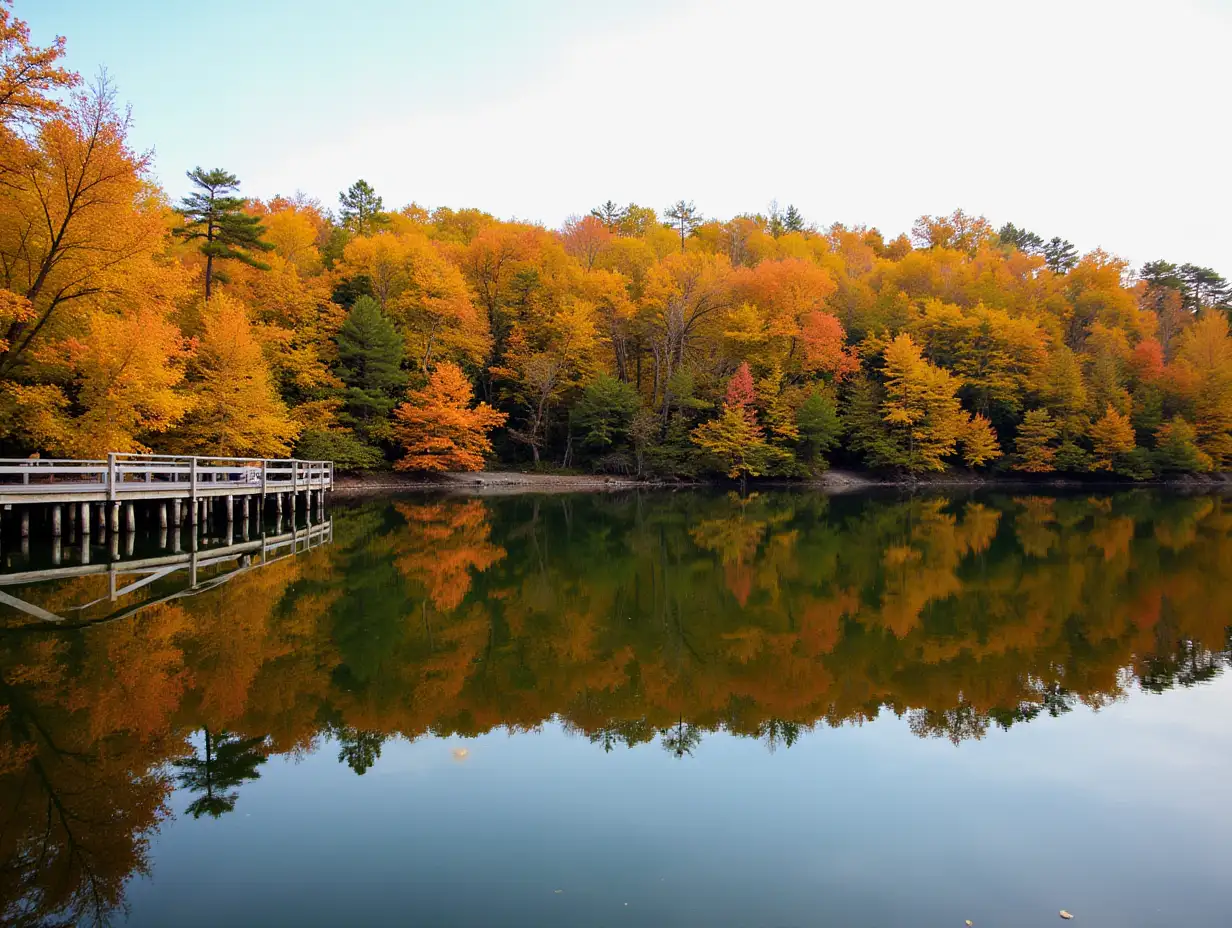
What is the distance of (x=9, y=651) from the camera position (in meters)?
8.44

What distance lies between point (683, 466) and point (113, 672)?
36.3 metres

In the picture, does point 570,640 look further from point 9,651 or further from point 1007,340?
point 1007,340

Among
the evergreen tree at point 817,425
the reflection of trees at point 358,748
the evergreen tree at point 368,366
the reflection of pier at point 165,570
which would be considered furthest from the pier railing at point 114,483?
the evergreen tree at point 817,425

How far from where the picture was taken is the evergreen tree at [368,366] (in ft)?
121

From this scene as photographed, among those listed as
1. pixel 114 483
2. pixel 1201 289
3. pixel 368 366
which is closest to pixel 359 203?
pixel 368 366

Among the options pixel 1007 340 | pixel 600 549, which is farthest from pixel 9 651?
pixel 1007 340

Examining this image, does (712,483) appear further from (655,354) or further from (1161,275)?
(1161,275)

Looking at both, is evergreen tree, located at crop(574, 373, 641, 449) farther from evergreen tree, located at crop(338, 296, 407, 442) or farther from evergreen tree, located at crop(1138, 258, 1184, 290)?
evergreen tree, located at crop(1138, 258, 1184, 290)

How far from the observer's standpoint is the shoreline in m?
37.4

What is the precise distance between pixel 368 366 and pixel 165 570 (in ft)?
84.3

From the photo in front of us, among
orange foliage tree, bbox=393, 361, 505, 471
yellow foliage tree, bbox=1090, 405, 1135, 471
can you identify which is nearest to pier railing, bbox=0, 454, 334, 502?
orange foliage tree, bbox=393, 361, 505, 471

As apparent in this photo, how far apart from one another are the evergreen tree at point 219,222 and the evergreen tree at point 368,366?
18.1ft

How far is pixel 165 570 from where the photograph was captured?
13219mm

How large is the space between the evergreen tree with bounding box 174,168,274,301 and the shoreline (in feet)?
38.1
